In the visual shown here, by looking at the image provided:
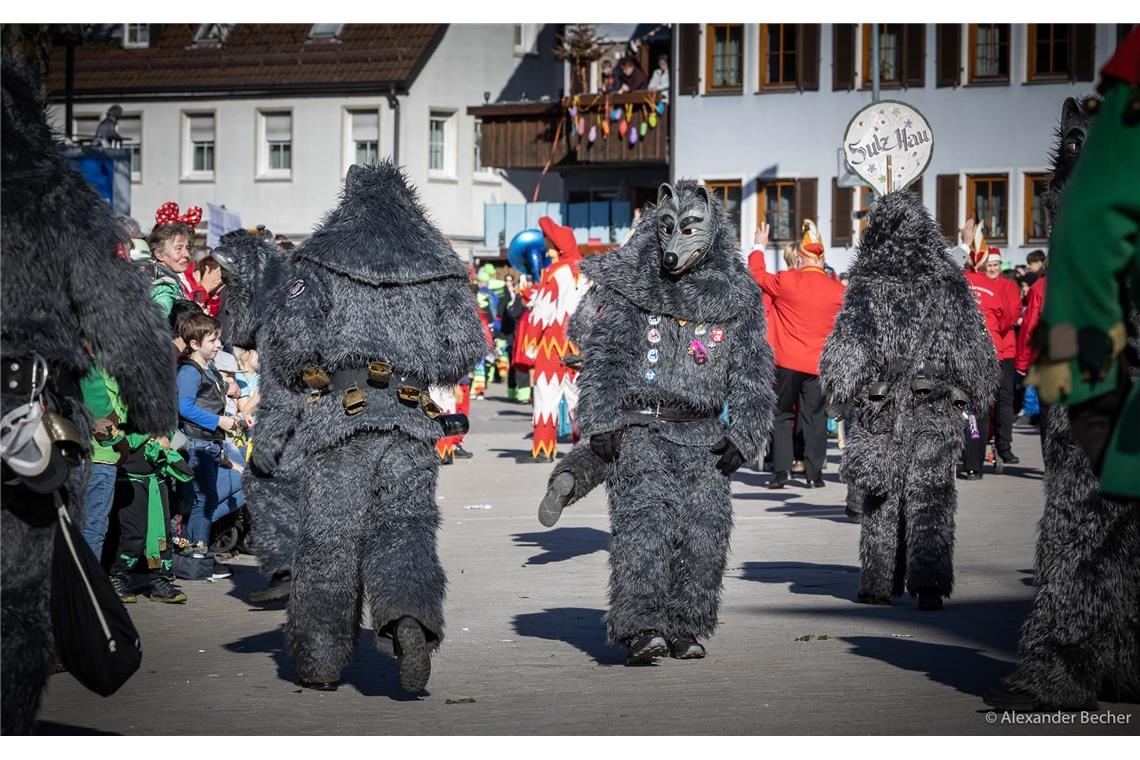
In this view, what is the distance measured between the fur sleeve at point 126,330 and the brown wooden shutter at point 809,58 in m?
37.2

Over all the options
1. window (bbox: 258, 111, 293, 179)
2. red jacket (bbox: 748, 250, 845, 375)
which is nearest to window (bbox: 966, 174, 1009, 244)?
window (bbox: 258, 111, 293, 179)

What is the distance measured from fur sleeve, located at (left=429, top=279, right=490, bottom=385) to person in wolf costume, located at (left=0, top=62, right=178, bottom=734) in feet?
6.05

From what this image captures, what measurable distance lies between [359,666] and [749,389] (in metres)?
2.14

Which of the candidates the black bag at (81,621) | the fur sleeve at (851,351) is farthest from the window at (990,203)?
the black bag at (81,621)

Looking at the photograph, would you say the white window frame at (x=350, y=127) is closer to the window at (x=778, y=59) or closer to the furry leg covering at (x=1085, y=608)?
the window at (x=778, y=59)

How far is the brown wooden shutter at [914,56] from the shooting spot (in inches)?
1587

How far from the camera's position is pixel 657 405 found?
345 inches

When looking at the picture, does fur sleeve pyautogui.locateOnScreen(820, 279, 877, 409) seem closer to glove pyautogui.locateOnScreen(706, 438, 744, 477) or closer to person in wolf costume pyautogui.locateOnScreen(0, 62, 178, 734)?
glove pyautogui.locateOnScreen(706, 438, 744, 477)

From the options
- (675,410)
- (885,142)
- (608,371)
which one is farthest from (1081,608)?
(885,142)

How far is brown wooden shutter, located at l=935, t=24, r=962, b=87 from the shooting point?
40.2 metres

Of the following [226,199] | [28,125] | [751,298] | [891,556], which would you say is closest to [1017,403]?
[891,556]

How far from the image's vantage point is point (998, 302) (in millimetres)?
17969

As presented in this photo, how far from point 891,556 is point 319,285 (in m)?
3.96
